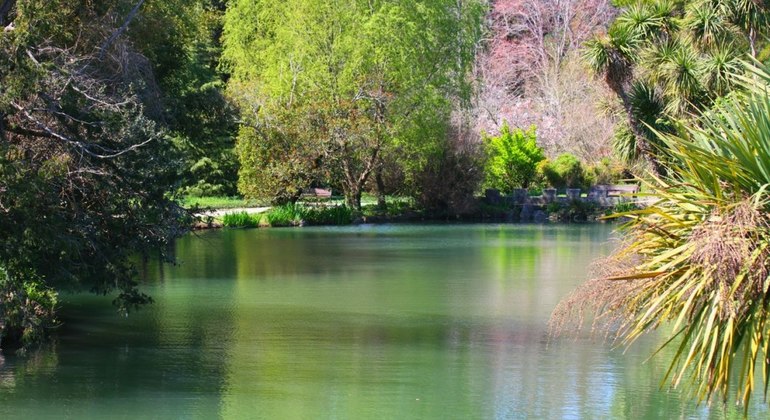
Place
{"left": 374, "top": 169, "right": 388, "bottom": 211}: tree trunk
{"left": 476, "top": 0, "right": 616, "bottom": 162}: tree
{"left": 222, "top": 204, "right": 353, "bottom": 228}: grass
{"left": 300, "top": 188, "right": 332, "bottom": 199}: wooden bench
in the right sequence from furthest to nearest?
{"left": 476, "top": 0, "right": 616, "bottom": 162}: tree
{"left": 300, "top": 188, "right": 332, "bottom": 199}: wooden bench
{"left": 374, "top": 169, "right": 388, "bottom": 211}: tree trunk
{"left": 222, "top": 204, "right": 353, "bottom": 228}: grass

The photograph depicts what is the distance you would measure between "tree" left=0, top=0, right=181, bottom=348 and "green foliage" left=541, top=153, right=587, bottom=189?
94.5 ft

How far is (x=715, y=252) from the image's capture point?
6.54 m

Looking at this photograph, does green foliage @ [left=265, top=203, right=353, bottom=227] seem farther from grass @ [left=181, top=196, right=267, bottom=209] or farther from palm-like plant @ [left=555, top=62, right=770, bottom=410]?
palm-like plant @ [left=555, top=62, right=770, bottom=410]

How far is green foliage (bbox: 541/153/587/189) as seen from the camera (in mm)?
43062

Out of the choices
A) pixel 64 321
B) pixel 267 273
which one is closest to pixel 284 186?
pixel 267 273

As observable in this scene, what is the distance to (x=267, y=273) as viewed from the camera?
23.2m

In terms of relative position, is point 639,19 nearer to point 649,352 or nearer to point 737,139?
point 649,352

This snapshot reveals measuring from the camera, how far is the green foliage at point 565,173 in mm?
43062

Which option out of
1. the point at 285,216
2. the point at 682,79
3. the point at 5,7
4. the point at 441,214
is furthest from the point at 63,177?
the point at 441,214

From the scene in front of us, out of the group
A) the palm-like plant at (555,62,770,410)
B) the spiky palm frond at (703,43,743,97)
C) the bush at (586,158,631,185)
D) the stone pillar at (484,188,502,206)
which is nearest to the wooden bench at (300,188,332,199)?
the stone pillar at (484,188,502,206)

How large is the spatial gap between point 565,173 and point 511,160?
2.25 meters

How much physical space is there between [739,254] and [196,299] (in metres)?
14.1

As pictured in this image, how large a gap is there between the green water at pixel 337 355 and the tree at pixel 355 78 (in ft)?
44.0

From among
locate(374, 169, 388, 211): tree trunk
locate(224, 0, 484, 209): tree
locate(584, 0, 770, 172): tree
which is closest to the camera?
locate(584, 0, 770, 172): tree
